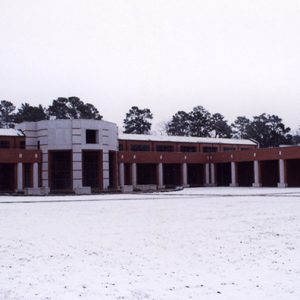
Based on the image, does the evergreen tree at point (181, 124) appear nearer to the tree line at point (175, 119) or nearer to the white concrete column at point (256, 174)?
the tree line at point (175, 119)

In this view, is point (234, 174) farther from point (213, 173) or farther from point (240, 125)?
point (240, 125)

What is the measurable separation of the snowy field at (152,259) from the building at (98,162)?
37309 mm

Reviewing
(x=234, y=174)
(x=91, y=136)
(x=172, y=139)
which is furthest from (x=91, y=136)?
(x=234, y=174)

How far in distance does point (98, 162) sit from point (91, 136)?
3.61m

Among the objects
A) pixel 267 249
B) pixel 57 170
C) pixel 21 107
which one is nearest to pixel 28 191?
pixel 57 170

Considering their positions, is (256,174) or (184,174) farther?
(184,174)

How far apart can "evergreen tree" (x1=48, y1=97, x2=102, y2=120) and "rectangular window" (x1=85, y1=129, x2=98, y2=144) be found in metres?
60.8

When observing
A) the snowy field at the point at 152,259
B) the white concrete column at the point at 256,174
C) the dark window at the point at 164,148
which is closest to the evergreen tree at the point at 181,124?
the dark window at the point at 164,148

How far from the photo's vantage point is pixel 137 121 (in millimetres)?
131625

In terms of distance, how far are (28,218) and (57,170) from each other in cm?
4156

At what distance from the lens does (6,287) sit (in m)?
9.99

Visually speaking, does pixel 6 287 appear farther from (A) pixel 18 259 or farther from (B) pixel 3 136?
(B) pixel 3 136

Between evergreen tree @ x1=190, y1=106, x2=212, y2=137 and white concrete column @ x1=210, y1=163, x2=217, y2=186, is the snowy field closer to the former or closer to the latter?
white concrete column @ x1=210, y1=163, x2=217, y2=186

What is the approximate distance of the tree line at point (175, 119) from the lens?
125 meters
